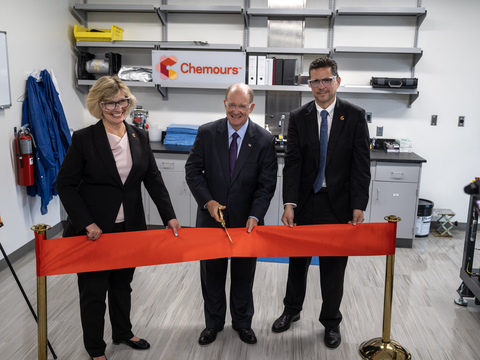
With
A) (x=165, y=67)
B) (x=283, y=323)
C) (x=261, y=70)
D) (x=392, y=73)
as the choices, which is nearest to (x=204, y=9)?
(x=165, y=67)

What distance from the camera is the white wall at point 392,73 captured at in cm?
436

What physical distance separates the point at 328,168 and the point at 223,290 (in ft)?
3.04

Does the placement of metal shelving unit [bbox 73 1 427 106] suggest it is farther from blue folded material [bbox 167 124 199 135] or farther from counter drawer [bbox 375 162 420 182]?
counter drawer [bbox 375 162 420 182]

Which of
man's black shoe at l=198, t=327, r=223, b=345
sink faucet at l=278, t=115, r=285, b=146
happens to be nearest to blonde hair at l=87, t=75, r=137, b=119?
man's black shoe at l=198, t=327, r=223, b=345

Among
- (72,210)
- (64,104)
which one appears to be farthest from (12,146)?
(72,210)

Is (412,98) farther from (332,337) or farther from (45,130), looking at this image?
(45,130)

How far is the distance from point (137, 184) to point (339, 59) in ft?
10.4

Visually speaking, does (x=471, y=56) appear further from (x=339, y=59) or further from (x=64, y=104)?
(x=64, y=104)

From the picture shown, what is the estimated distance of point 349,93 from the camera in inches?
180

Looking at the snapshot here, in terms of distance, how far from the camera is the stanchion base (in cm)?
212

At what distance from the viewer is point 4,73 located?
3316mm

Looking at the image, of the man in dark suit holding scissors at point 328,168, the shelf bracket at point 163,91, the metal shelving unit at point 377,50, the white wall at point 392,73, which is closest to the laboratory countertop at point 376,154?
the white wall at point 392,73

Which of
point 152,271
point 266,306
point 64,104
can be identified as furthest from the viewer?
point 64,104

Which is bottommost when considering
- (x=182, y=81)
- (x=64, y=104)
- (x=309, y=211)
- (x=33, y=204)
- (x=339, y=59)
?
(x=33, y=204)
